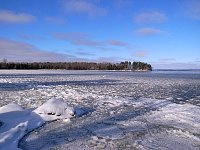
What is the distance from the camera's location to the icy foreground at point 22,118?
221 inches

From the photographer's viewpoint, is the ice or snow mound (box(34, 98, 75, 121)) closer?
the ice

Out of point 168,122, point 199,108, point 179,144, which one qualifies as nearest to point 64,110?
point 168,122

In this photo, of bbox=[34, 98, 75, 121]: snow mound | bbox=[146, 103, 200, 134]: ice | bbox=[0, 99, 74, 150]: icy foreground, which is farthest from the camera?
bbox=[34, 98, 75, 121]: snow mound

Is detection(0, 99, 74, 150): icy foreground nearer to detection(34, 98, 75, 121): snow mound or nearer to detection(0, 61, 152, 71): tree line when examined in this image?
detection(34, 98, 75, 121): snow mound

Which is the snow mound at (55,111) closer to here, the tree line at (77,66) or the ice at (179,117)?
the ice at (179,117)

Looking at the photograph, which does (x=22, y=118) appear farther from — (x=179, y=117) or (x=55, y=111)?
(x=179, y=117)

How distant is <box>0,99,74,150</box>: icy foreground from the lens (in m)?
5.60

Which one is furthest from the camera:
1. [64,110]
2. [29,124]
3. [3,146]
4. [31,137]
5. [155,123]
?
[64,110]

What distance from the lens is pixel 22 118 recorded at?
743 centimetres

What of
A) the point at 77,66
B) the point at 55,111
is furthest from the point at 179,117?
the point at 77,66

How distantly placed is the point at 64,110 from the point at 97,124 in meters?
1.40

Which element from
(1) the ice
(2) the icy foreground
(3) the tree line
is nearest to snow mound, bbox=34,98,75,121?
(2) the icy foreground

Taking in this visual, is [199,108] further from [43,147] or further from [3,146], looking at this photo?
[3,146]

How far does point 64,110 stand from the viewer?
26.7 feet
